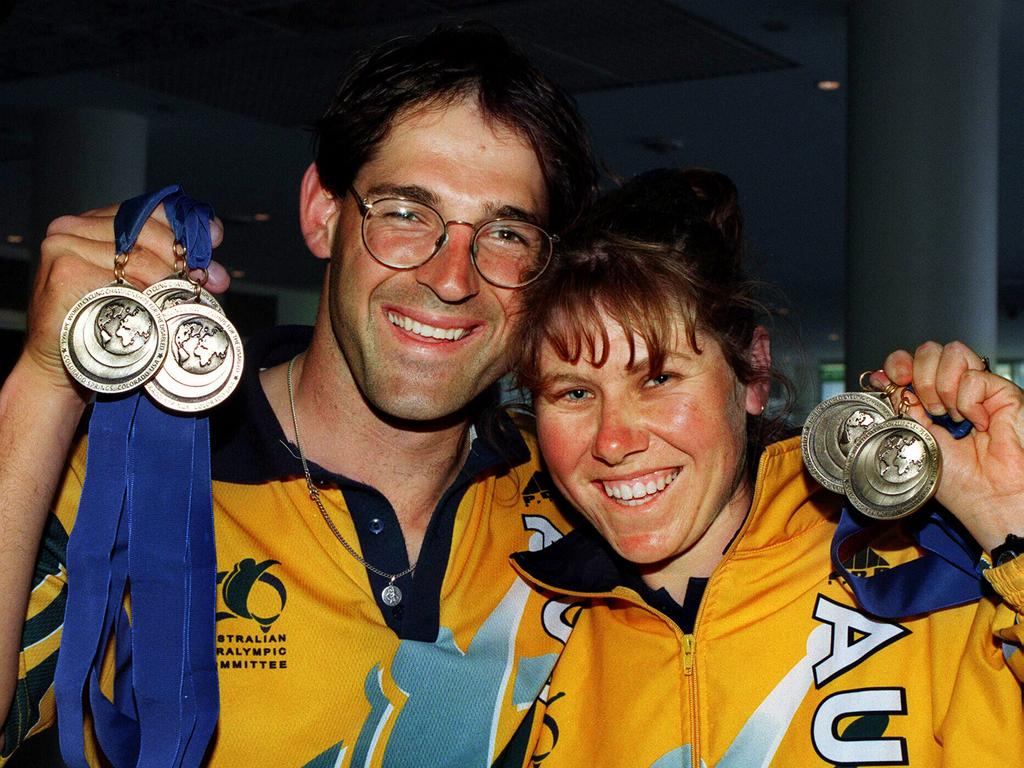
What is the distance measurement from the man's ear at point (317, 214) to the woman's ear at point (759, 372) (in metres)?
0.94

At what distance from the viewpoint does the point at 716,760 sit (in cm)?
203

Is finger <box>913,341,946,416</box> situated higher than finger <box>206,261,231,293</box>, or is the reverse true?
finger <box>206,261,231,293</box>

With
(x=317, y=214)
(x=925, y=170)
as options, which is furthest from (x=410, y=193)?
(x=925, y=170)

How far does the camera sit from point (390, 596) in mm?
2244

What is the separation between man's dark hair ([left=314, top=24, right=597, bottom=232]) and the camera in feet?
8.09

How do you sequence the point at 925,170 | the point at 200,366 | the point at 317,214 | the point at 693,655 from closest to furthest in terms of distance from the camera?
the point at 200,366
the point at 693,655
the point at 317,214
the point at 925,170

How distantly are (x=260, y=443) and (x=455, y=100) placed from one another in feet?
2.67

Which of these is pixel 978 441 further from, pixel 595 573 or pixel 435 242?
pixel 435 242

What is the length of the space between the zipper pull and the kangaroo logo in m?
0.73

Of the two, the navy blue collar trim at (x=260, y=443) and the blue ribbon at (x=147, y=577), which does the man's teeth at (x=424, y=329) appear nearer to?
the navy blue collar trim at (x=260, y=443)

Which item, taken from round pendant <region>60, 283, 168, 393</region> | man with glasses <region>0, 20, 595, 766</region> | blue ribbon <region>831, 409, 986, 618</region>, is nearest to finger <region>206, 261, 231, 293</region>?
man with glasses <region>0, 20, 595, 766</region>

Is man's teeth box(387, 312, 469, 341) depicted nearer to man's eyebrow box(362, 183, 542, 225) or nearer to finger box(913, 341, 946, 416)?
man's eyebrow box(362, 183, 542, 225)

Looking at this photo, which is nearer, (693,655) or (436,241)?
(693,655)

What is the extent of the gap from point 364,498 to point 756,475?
78 cm
